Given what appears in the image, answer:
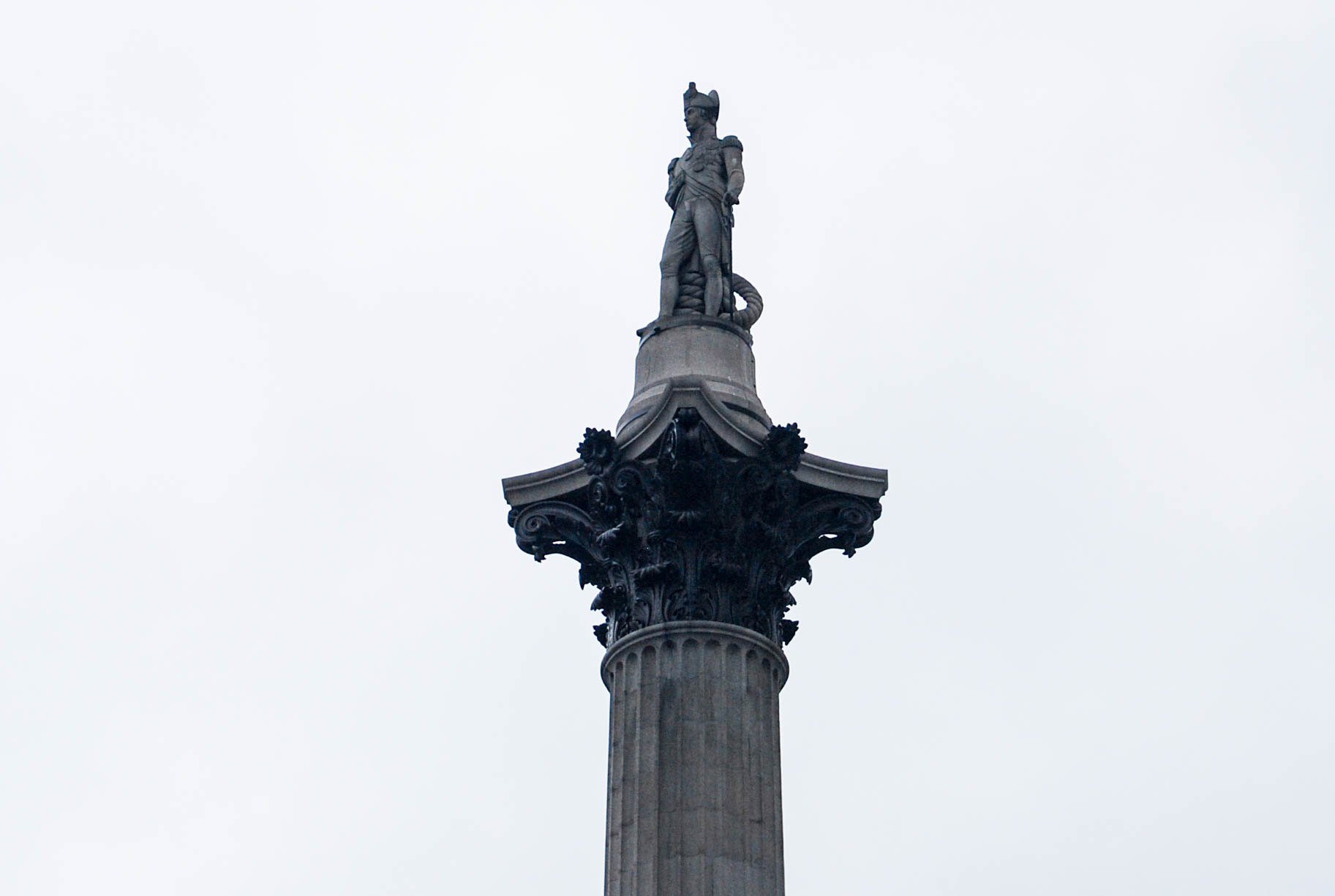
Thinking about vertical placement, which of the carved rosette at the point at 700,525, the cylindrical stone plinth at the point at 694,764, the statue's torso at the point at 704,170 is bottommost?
the cylindrical stone plinth at the point at 694,764

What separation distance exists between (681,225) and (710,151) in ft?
4.56

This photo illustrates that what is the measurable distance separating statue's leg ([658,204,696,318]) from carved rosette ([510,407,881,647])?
3813 mm

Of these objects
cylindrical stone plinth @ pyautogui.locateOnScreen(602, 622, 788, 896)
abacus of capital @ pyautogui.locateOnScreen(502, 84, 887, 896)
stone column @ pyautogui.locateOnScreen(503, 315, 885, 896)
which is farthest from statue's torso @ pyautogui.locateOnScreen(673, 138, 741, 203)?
cylindrical stone plinth @ pyautogui.locateOnScreen(602, 622, 788, 896)

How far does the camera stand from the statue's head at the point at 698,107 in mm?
33562

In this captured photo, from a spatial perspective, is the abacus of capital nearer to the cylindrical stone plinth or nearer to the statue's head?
the cylindrical stone plinth

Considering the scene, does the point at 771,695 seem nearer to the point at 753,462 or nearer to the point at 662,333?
the point at 753,462

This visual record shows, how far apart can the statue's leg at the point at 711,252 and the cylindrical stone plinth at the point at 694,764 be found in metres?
5.45

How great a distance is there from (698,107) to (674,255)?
103 inches

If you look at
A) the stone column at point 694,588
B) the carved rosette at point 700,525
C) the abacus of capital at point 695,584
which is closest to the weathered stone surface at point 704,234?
the abacus of capital at point 695,584

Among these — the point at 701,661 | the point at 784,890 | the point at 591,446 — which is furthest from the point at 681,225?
the point at 784,890

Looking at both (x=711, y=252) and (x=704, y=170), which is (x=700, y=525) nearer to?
(x=711, y=252)

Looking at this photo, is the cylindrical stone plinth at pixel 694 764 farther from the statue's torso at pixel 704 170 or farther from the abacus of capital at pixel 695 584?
the statue's torso at pixel 704 170

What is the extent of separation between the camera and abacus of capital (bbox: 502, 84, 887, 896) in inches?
1054

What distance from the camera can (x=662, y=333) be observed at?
3144 cm
